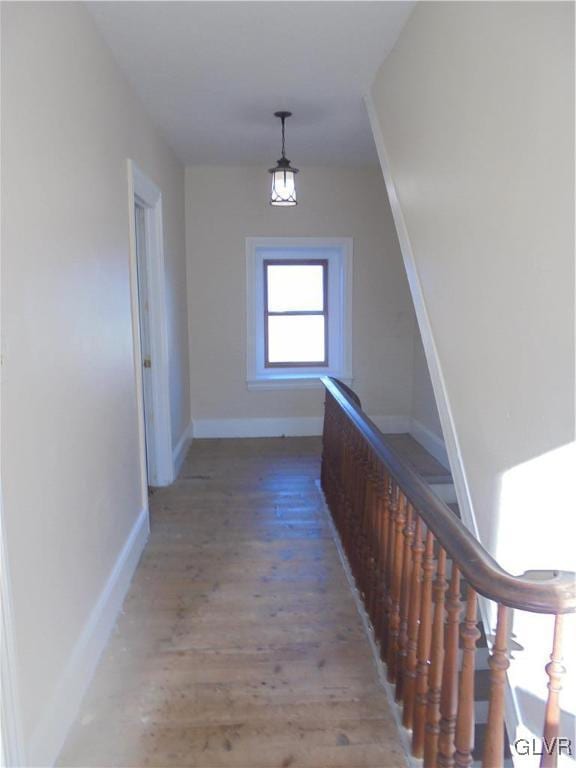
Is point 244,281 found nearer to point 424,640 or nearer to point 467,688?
point 424,640

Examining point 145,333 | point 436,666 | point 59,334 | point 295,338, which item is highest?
point 59,334

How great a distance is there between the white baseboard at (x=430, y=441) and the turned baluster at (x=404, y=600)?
2.73 m

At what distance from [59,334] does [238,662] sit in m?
1.41

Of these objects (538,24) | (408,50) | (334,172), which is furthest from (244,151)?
(538,24)

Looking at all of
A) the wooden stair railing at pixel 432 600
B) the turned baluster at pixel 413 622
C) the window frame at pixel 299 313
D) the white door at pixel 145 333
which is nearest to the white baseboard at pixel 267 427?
the window frame at pixel 299 313

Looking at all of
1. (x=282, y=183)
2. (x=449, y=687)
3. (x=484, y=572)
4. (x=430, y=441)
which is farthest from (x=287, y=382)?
(x=484, y=572)

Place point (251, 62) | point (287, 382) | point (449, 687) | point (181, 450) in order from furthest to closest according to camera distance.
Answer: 1. point (287, 382)
2. point (181, 450)
3. point (251, 62)
4. point (449, 687)

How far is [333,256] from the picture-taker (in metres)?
5.68

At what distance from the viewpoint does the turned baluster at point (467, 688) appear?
135 cm

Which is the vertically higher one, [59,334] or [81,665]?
[59,334]

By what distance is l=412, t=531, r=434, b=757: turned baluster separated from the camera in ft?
5.33

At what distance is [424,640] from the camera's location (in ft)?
5.48

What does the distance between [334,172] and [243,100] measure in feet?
6.97

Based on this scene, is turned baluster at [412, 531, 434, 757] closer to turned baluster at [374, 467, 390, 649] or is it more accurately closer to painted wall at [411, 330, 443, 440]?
turned baluster at [374, 467, 390, 649]
